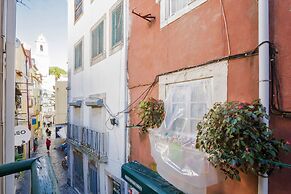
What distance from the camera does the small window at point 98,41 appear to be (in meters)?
11.3

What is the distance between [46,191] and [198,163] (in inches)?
139

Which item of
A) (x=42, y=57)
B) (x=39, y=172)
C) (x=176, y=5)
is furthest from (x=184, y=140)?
(x=42, y=57)

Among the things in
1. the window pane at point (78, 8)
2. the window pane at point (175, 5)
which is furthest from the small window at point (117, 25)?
the window pane at point (78, 8)

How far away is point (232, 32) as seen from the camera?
4.36 m

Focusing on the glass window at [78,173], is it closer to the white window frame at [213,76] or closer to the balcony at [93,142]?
the balcony at [93,142]

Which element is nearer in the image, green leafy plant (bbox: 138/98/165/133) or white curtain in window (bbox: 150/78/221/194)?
white curtain in window (bbox: 150/78/221/194)

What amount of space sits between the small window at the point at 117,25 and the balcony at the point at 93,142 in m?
3.72

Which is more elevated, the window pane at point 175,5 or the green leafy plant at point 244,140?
the window pane at point 175,5

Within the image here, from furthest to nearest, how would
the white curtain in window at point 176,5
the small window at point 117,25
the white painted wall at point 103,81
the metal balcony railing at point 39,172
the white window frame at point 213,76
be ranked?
1. the small window at point 117,25
2. the white painted wall at point 103,81
3. the white curtain in window at point 176,5
4. the white window frame at point 213,76
5. the metal balcony railing at point 39,172

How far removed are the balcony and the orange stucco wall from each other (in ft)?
7.47

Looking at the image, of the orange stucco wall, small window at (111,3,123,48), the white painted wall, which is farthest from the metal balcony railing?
small window at (111,3,123,48)

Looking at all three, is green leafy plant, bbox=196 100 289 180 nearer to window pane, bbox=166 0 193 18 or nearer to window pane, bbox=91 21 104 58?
window pane, bbox=166 0 193 18

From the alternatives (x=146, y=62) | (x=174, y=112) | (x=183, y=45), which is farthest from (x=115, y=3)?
(x=174, y=112)

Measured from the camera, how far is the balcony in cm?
1024
